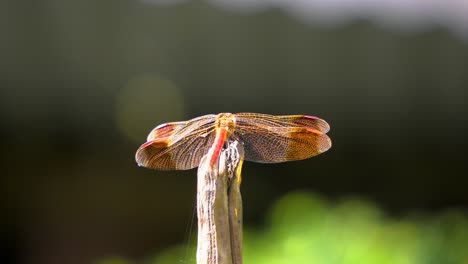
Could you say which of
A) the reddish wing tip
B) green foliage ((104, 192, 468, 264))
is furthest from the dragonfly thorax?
green foliage ((104, 192, 468, 264))

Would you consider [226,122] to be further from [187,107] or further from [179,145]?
[187,107]

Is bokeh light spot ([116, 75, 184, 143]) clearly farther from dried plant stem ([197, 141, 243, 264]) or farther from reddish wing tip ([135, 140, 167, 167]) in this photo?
dried plant stem ([197, 141, 243, 264])

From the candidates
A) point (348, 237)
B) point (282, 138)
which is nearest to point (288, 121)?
point (282, 138)

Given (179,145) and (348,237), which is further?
(348,237)

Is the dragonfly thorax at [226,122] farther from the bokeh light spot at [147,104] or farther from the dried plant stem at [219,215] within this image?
the bokeh light spot at [147,104]

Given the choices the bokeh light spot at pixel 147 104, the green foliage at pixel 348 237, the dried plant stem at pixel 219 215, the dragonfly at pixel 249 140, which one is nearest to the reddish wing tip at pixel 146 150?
the dragonfly at pixel 249 140
